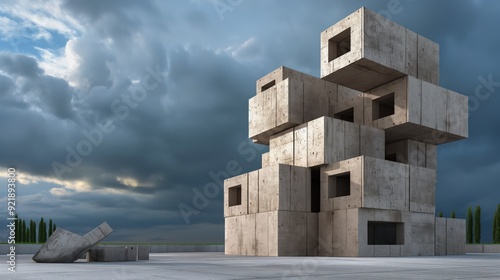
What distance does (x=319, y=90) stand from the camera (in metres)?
32.2

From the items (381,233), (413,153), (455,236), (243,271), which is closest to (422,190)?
(381,233)

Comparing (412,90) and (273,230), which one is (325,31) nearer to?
(412,90)

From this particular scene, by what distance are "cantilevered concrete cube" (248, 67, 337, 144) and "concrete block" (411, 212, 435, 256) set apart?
8.91 metres

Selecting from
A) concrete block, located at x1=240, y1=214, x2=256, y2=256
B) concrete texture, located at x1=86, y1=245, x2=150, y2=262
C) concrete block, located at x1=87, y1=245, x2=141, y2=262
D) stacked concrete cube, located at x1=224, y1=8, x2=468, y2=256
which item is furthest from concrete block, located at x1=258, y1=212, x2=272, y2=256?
concrete block, located at x1=87, y1=245, x2=141, y2=262

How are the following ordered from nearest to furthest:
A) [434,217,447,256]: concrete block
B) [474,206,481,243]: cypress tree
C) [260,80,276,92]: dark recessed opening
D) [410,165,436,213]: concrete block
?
[410,165,436,213]: concrete block < [434,217,447,256]: concrete block < [260,80,276,92]: dark recessed opening < [474,206,481,243]: cypress tree

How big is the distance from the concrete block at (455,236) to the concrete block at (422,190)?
109 inches

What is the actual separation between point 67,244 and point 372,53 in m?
19.4

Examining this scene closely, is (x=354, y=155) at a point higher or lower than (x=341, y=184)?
higher

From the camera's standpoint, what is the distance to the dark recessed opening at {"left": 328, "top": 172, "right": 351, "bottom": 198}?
27.5 meters

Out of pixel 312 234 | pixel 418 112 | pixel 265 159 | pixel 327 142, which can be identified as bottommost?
pixel 312 234

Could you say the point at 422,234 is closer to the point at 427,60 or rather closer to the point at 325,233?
the point at 325,233

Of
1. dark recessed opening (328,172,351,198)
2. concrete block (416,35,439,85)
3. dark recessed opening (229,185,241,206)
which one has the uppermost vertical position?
concrete block (416,35,439,85)

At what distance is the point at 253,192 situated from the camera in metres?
29.3

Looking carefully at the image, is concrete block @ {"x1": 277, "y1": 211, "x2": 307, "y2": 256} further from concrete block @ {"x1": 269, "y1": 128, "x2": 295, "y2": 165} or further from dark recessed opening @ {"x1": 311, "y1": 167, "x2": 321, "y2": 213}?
concrete block @ {"x1": 269, "y1": 128, "x2": 295, "y2": 165}
